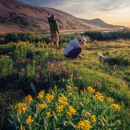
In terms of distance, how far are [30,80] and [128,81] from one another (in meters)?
3.36

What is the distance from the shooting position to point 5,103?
16.1ft

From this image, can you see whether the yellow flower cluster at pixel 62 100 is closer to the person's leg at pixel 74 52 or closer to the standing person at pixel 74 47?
the standing person at pixel 74 47

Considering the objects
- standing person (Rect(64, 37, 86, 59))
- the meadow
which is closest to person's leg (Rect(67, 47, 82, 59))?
standing person (Rect(64, 37, 86, 59))

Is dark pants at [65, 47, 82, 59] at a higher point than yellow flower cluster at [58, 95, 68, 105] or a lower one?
lower

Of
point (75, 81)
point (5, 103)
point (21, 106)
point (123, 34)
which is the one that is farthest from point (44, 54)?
point (123, 34)

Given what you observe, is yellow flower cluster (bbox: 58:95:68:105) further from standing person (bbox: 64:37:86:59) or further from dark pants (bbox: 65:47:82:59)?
dark pants (bbox: 65:47:82:59)

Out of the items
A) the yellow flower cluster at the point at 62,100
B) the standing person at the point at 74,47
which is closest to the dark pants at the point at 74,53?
the standing person at the point at 74,47

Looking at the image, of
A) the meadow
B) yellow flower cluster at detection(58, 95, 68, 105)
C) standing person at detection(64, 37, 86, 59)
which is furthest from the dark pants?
yellow flower cluster at detection(58, 95, 68, 105)

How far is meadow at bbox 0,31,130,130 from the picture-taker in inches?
122

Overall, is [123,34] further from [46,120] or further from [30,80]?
[46,120]

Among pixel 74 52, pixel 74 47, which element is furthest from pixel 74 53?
pixel 74 47

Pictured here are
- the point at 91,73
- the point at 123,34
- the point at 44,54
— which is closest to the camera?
the point at 91,73

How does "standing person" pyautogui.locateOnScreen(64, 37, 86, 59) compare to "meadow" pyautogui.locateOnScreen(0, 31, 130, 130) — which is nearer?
"meadow" pyautogui.locateOnScreen(0, 31, 130, 130)

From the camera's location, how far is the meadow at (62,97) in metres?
3.10
